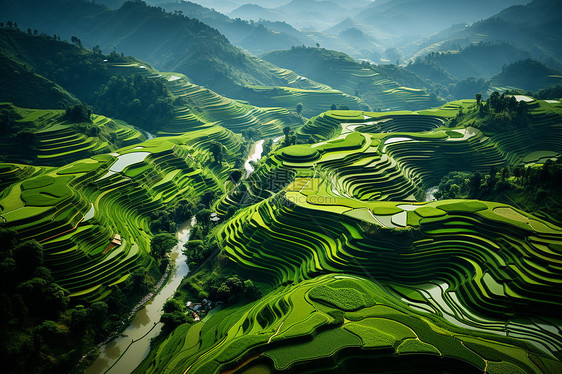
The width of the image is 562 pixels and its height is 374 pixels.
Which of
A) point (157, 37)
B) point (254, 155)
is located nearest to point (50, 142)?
point (254, 155)

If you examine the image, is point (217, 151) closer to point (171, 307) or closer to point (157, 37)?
point (171, 307)

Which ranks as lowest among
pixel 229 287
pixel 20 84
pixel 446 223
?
pixel 229 287

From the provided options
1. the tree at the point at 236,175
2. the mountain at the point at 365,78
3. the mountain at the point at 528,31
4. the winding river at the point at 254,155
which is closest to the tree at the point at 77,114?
the tree at the point at 236,175

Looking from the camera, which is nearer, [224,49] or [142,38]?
[224,49]

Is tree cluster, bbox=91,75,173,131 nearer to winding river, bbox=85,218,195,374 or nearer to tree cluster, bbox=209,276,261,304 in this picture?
winding river, bbox=85,218,195,374

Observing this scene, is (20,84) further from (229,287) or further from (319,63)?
(319,63)

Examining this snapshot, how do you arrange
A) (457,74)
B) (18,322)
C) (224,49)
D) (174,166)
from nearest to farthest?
1. (18,322)
2. (174,166)
3. (224,49)
4. (457,74)

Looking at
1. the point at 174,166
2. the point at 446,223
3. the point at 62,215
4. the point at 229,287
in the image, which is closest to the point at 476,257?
the point at 446,223
